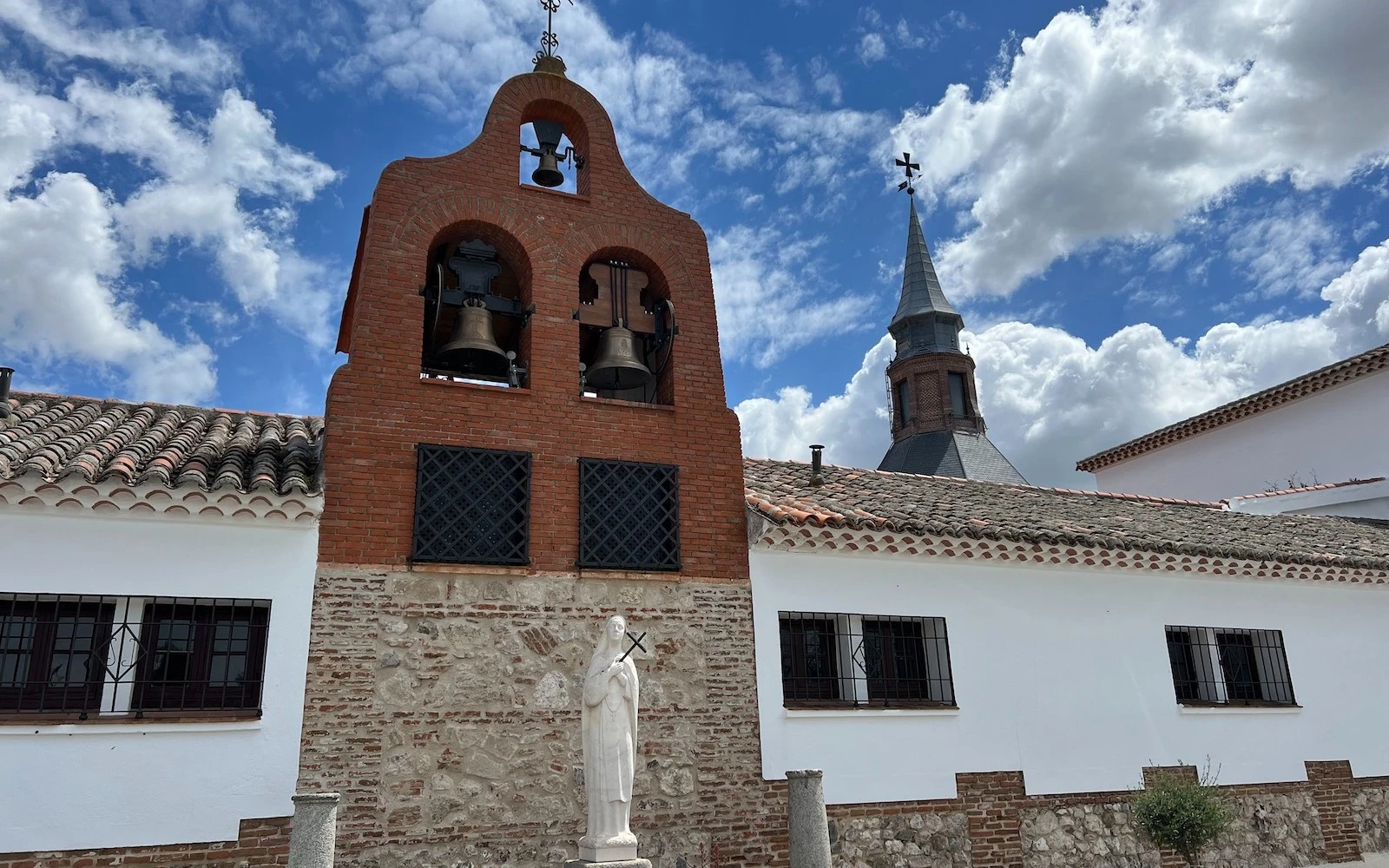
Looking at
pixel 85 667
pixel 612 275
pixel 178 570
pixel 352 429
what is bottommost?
pixel 85 667

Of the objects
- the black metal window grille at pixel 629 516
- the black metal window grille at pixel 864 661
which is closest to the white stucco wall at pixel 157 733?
the black metal window grille at pixel 629 516

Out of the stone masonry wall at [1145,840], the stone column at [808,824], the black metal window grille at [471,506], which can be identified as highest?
the black metal window grille at [471,506]

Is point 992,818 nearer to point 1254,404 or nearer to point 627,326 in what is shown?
point 627,326

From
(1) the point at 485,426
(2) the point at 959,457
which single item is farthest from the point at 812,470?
(2) the point at 959,457

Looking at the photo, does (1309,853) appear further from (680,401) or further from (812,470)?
(680,401)

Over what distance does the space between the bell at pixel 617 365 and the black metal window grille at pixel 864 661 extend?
2.74m

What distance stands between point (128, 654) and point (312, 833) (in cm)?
216

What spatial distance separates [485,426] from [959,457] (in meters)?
23.3

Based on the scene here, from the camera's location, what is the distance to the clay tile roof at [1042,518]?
32.0 feet

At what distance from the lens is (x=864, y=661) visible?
9617mm

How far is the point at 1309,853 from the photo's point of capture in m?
11.1

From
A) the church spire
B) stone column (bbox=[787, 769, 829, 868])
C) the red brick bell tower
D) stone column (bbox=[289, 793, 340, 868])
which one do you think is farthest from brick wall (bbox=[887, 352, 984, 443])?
stone column (bbox=[289, 793, 340, 868])

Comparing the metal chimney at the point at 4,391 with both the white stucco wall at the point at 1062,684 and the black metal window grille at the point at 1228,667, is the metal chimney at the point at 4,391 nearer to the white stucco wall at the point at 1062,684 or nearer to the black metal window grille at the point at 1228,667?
the white stucco wall at the point at 1062,684

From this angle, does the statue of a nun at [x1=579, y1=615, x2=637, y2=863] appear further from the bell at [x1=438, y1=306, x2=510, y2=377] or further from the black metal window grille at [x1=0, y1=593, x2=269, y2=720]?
the bell at [x1=438, y1=306, x2=510, y2=377]
